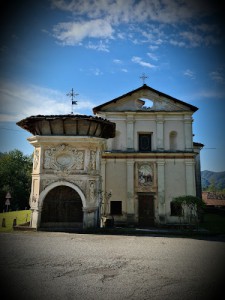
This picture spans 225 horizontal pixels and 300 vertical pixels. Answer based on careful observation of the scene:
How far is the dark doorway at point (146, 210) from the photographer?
20031mm

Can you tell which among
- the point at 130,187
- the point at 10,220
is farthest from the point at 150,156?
the point at 10,220

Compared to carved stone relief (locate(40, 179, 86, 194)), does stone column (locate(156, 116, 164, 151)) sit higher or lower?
higher

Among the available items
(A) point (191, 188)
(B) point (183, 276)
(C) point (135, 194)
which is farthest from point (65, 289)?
(A) point (191, 188)

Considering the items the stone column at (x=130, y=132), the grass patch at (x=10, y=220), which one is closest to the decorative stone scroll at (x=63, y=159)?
the grass patch at (x=10, y=220)

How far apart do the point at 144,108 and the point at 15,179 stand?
34.0 metres

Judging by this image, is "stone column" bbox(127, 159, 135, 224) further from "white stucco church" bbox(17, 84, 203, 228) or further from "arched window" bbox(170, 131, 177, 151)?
"arched window" bbox(170, 131, 177, 151)

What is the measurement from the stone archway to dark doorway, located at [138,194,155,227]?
7490 mm

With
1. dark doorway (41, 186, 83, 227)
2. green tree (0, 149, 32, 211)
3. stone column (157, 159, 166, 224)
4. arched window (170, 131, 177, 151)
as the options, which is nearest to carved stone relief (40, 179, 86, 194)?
dark doorway (41, 186, 83, 227)

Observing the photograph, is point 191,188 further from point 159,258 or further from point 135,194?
point 159,258

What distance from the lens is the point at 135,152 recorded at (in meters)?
20.8

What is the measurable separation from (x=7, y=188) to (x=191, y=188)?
33.4 meters

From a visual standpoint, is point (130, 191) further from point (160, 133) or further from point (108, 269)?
point (108, 269)

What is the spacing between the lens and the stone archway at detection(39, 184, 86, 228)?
46.9 feet

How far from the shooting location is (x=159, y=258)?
8156 mm
